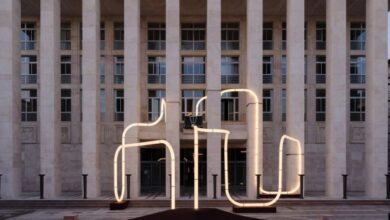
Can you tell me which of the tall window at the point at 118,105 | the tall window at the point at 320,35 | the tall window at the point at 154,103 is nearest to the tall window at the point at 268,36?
the tall window at the point at 320,35

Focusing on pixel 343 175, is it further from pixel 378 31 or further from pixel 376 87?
pixel 378 31

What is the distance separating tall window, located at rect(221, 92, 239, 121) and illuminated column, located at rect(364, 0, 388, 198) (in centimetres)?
1028

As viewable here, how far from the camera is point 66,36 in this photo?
35.6 m

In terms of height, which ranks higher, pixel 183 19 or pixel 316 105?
pixel 183 19

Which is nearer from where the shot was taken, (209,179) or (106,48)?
(209,179)

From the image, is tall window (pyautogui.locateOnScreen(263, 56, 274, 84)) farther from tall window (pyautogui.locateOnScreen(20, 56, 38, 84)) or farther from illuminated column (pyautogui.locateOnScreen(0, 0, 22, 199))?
illuminated column (pyautogui.locateOnScreen(0, 0, 22, 199))

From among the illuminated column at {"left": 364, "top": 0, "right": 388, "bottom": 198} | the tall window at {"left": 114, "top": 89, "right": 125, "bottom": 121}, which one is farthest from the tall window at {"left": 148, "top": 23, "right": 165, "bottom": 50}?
the illuminated column at {"left": 364, "top": 0, "right": 388, "bottom": 198}

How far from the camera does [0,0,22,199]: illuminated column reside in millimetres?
28062

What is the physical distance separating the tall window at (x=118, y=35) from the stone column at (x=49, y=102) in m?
7.11

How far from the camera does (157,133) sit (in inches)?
1221

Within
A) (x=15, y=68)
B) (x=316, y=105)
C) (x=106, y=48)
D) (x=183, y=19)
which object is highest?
(x=183, y=19)

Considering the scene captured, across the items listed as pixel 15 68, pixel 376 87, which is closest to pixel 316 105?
pixel 376 87

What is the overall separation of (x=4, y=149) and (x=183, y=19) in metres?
16.6

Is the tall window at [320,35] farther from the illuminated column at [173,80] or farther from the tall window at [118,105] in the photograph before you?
the tall window at [118,105]
